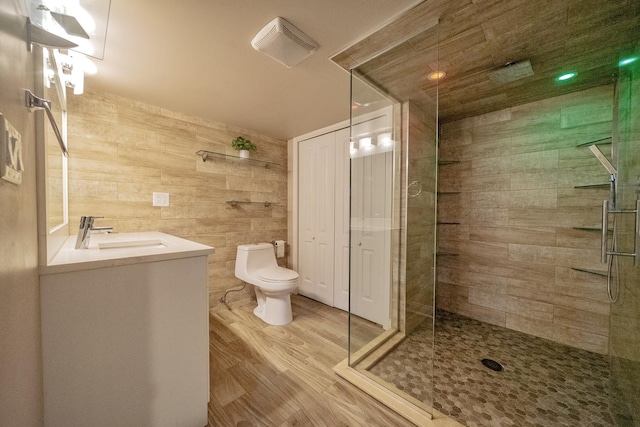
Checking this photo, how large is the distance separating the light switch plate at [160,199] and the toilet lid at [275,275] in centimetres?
113

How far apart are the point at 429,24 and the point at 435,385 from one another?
2.12 meters

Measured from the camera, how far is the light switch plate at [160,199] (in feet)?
6.93

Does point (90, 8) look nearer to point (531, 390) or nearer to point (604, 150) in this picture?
point (531, 390)

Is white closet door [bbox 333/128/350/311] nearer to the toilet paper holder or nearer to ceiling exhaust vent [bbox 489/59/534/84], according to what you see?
the toilet paper holder

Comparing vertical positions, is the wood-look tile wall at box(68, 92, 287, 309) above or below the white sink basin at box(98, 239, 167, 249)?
above

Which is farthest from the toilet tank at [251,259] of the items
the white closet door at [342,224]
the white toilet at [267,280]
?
the white closet door at [342,224]

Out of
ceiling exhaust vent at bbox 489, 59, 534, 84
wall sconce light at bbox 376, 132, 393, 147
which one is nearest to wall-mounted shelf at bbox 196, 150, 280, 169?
wall sconce light at bbox 376, 132, 393, 147

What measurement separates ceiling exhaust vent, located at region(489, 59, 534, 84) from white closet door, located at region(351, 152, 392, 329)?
2.96 ft

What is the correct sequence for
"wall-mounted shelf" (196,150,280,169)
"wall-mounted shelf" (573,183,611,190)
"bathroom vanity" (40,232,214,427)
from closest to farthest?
1. "bathroom vanity" (40,232,214,427)
2. "wall-mounted shelf" (573,183,611,190)
3. "wall-mounted shelf" (196,150,280,169)

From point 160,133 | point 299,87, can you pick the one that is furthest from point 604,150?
point 160,133

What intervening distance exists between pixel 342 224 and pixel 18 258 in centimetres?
219

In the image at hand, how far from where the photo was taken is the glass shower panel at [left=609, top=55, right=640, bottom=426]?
3.57 feet

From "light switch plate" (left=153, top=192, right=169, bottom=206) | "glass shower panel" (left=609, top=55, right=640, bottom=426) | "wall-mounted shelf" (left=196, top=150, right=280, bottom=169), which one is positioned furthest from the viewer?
"wall-mounted shelf" (left=196, top=150, right=280, bottom=169)

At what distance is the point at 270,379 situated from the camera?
147cm
